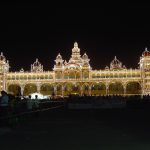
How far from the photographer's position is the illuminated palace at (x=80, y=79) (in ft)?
385

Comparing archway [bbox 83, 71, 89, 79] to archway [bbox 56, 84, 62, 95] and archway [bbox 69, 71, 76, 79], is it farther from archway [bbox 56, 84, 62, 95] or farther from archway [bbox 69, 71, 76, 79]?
archway [bbox 56, 84, 62, 95]

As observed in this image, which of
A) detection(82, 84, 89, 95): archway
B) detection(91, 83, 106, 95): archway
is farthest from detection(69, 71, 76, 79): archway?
detection(91, 83, 106, 95): archway

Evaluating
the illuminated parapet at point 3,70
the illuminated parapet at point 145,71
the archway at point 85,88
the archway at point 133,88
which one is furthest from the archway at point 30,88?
the illuminated parapet at point 145,71

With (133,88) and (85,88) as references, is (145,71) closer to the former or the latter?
(133,88)

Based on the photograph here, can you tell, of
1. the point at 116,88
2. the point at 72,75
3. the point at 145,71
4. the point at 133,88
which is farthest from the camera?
the point at 133,88

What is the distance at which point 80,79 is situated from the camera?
117 m

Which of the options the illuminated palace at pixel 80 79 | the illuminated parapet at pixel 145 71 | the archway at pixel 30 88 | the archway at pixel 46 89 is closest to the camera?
the illuminated parapet at pixel 145 71

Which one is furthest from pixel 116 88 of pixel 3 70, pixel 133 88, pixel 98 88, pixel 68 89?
pixel 3 70

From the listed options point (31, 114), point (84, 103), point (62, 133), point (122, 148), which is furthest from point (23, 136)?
point (84, 103)

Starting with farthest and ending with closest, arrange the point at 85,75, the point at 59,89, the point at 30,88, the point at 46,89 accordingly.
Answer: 1. the point at 30,88
2. the point at 46,89
3. the point at 59,89
4. the point at 85,75

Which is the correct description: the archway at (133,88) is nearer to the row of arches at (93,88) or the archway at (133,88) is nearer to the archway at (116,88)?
the row of arches at (93,88)

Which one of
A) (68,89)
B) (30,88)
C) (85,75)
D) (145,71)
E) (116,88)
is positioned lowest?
(68,89)

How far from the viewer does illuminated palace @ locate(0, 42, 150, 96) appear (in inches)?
4621

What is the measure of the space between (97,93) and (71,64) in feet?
31.9
